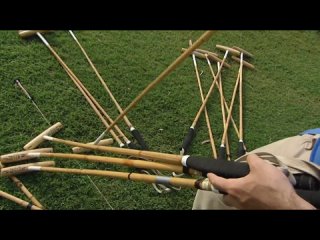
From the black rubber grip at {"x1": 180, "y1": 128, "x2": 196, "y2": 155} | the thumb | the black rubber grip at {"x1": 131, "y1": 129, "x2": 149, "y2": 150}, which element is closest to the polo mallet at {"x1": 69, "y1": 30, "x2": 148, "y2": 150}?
the black rubber grip at {"x1": 131, "y1": 129, "x2": 149, "y2": 150}

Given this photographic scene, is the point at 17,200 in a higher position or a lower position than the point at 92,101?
lower

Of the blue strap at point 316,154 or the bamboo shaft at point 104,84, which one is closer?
the blue strap at point 316,154

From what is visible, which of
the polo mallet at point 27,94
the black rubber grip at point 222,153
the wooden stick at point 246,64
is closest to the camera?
the polo mallet at point 27,94

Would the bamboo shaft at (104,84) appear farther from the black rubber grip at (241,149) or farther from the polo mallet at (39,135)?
the black rubber grip at (241,149)

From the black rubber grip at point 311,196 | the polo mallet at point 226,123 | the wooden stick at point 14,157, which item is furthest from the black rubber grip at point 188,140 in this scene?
the black rubber grip at point 311,196

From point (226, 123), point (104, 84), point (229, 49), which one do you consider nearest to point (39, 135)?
point (104, 84)

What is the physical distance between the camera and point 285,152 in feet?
6.15

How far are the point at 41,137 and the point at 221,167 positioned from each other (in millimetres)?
1606

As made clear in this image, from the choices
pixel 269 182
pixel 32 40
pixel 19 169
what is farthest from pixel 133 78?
pixel 269 182

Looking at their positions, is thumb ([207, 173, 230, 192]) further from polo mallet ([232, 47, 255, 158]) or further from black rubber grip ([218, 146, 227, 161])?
polo mallet ([232, 47, 255, 158])

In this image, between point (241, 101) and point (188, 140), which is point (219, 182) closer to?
point (188, 140)

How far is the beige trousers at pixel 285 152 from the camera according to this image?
1717mm

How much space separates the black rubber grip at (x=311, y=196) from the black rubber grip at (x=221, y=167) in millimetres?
187

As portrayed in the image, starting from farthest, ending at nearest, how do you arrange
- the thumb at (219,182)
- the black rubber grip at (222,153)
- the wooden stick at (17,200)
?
the black rubber grip at (222,153)
the wooden stick at (17,200)
the thumb at (219,182)
